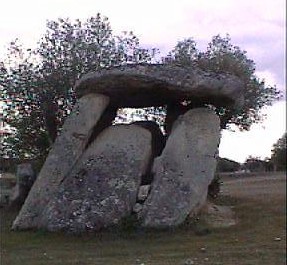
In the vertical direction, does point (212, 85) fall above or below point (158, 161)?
above

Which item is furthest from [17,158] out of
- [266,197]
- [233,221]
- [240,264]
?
[240,264]

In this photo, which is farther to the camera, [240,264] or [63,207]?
[63,207]

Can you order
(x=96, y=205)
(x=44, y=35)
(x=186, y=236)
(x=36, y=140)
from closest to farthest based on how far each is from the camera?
(x=186, y=236), (x=96, y=205), (x=44, y=35), (x=36, y=140)

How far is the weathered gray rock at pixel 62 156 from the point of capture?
15.1 m

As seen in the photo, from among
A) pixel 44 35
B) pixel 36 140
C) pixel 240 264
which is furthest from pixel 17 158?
pixel 240 264

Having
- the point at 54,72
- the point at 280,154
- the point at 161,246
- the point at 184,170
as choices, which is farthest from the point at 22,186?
the point at 280,154

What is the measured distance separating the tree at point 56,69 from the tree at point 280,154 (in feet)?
44.5

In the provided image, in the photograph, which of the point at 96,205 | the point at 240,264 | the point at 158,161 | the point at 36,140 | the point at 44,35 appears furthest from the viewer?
the point at 36,140

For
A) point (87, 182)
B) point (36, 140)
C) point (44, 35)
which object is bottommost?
point (87, 182)

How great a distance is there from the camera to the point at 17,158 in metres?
24.2

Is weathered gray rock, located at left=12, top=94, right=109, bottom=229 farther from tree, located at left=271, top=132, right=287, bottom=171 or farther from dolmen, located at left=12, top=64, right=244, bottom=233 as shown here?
tree, located at left=271, top=132, right=287, bottom=171

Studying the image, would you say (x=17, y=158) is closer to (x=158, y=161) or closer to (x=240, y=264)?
(x=158, y=161)

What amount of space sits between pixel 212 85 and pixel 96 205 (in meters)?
4.37

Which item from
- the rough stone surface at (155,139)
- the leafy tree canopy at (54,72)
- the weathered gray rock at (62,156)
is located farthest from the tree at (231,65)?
the weathered gray rock at (62,156)
